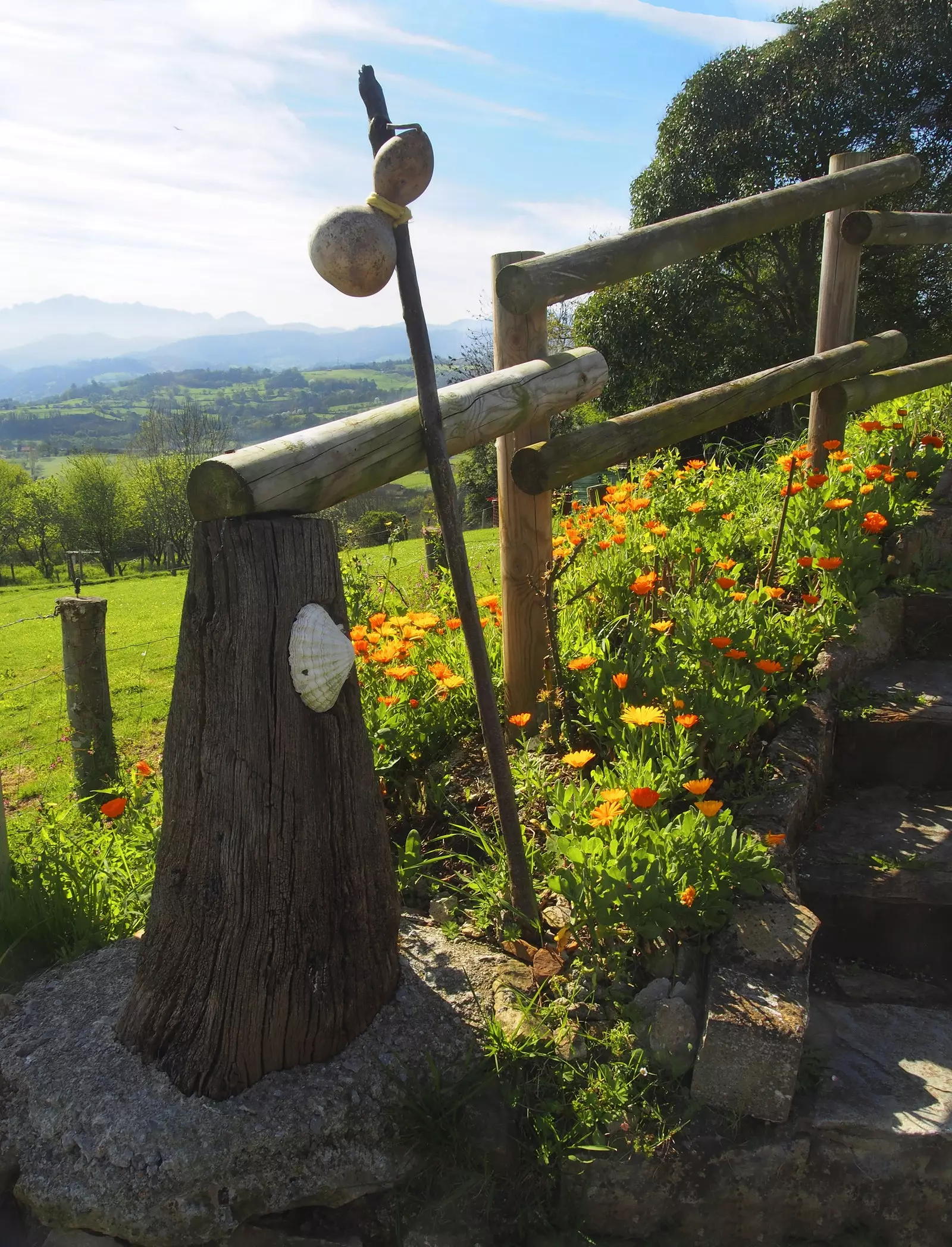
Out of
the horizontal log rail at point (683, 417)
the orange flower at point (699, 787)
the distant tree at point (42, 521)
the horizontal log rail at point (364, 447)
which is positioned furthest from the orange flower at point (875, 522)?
the distant tree at point (42, 521)

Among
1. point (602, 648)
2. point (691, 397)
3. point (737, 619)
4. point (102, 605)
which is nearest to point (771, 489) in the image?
point (691, 397)

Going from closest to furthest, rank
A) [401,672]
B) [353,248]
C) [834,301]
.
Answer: [353,248]
[401,672]
[834,301]

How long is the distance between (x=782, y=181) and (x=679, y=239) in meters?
13.1

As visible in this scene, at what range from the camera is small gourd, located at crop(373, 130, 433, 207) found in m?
1.67

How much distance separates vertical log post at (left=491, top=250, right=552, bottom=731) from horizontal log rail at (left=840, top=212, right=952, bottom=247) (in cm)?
199

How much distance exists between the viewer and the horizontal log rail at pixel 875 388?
373 cm

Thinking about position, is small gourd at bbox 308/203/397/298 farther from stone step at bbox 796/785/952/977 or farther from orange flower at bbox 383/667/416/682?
stone step at bbox 796/785/952/977

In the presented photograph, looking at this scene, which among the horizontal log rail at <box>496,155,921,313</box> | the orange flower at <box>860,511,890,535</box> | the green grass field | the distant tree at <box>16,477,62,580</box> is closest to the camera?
the horizontal log rail at <box>496,155,921,313</box>

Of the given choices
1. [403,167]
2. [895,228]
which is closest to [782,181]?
[895,228]

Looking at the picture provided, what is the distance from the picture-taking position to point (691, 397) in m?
3.00

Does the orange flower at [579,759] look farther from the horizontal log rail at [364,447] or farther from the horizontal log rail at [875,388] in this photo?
the horizontal log rail at [875,388]

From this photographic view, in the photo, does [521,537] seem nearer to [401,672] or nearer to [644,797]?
[401,672]

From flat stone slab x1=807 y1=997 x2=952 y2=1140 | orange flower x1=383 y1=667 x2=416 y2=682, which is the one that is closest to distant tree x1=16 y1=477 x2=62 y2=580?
orange flower x1=383 y1=667 x2=416 y2=682

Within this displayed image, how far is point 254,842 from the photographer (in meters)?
1.69
